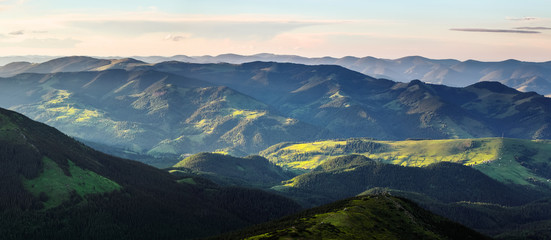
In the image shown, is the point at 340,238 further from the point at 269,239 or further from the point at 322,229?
the point at 269,239

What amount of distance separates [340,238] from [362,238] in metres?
14.0

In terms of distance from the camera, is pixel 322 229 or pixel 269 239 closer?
pixel 269 239

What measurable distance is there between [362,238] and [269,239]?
43.1 meters

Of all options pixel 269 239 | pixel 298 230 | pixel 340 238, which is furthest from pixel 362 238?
pixel 269 239

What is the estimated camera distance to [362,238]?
655 feet

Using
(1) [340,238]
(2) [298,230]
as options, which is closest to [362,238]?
(1) [340,238]

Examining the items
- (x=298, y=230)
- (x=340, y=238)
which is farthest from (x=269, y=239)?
(x=340, y=238)

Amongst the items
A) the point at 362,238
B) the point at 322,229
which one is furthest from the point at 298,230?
the point at 362,238

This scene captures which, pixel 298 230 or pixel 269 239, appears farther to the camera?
pixel 298 230

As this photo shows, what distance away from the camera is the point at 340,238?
190 m

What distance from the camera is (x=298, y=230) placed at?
192625mm

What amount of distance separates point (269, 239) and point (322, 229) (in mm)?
28358

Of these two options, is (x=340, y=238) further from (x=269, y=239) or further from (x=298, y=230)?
(x=269, y=239)

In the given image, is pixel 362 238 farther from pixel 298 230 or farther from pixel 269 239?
pixel 269 239
